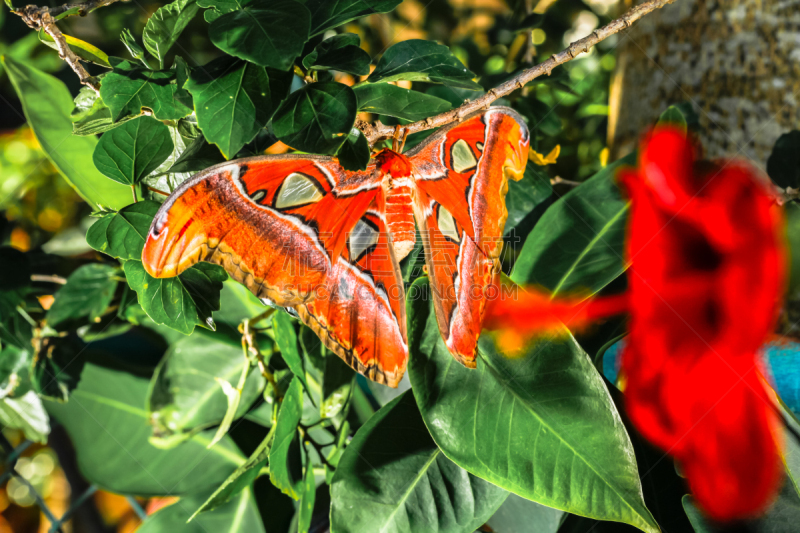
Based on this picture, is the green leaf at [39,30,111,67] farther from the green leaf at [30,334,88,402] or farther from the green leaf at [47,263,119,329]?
the green leaf at [30,334,88,402]

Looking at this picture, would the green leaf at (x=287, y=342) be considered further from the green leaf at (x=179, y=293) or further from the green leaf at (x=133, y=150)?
the green leaf at (x=133, y=150)

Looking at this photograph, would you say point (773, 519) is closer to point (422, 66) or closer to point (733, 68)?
point (422, 66)

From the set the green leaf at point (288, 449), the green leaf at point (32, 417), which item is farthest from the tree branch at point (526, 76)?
the green leaf at point (32, 417)

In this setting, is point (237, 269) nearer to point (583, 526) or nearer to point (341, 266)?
point (341, 266)

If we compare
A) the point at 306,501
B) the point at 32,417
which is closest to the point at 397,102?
the point at 306,501

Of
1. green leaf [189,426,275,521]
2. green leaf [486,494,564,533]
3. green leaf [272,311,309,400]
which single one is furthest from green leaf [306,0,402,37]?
green leaf [486,494,564,533]

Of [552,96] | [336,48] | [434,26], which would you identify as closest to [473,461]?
[336,48]
